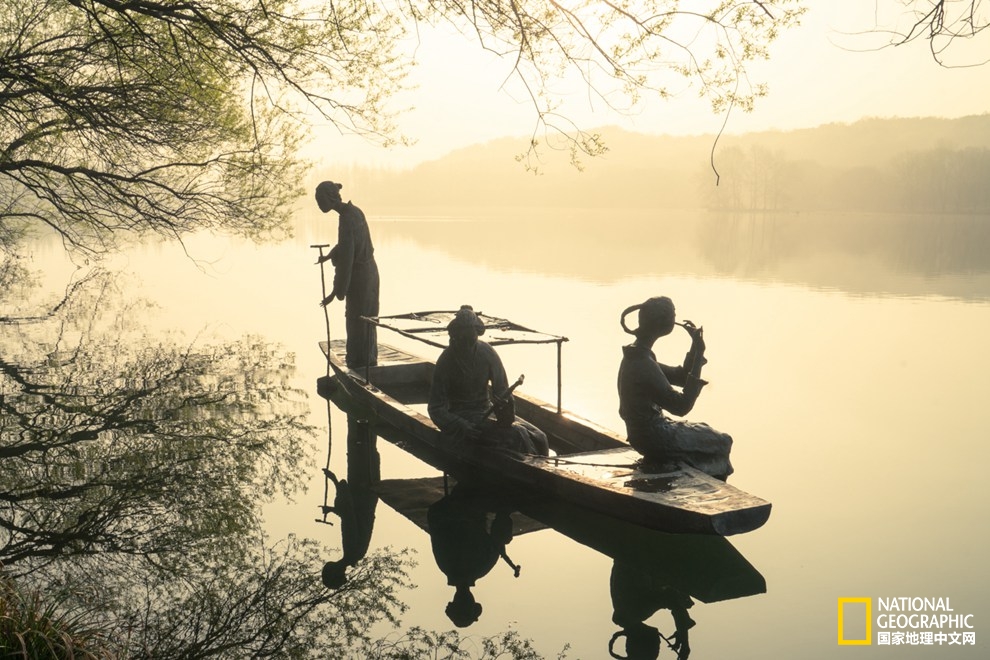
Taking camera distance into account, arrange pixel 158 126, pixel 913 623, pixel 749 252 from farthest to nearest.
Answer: pixel 749 252 → pixel 158 126 → pixel 913 623

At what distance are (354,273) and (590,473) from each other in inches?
265

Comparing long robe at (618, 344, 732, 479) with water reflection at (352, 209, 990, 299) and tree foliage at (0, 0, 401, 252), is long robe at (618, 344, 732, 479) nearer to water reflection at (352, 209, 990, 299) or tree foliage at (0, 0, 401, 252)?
tree foliage at (0, 0, 401, 252)

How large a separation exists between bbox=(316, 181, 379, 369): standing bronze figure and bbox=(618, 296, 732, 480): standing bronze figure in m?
5.93

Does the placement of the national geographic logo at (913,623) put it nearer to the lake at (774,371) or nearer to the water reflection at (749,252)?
the lake at (774,371)

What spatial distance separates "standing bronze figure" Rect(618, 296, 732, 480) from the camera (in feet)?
27.3

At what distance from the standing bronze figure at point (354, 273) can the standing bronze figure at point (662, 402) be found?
5.93 metres

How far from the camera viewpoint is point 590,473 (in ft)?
27.6

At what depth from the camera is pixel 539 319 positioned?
74.4ft

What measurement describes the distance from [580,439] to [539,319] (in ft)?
40.8

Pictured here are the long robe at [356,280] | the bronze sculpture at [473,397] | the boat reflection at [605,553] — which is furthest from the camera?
the long robe at [356,280]

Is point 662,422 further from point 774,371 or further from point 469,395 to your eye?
point 774,371

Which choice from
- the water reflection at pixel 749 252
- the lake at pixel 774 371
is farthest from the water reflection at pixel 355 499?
the water reflection at pixel 749 252

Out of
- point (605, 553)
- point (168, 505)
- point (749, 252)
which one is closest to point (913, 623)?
point (605, 553)

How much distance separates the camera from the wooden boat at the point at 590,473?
23.8ft
